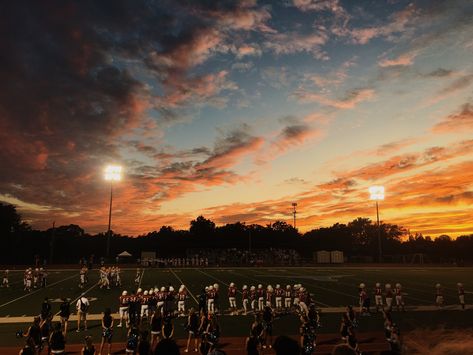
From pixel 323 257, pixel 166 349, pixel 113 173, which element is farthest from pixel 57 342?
pixel 323 257

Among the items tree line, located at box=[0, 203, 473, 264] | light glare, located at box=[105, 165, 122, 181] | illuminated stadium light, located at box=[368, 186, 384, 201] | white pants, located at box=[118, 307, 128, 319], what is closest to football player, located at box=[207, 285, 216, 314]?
white pants, located at box=[118, 307, 128, 319]

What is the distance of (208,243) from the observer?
101 meters

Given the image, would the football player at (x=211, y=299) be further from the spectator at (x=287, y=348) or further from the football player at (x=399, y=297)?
the spectator at (x=287, y=348)

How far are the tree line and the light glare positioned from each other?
32217 millimetres

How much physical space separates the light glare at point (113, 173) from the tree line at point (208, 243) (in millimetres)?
32217

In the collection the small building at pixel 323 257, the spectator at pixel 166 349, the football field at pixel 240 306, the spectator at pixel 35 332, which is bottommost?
the football field at pixel 240 306

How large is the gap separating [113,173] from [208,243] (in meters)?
52.8

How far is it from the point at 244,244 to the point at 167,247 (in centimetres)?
2051

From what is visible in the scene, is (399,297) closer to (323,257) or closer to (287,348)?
(287,348)

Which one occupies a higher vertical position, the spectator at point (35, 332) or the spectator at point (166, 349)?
the spectator at point (166, 349)

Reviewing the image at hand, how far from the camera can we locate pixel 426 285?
39.2 m

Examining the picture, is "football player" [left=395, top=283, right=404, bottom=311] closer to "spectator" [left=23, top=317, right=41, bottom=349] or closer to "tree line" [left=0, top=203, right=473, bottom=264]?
"spectator" [left=23, top=317, right=41, bottom=349]

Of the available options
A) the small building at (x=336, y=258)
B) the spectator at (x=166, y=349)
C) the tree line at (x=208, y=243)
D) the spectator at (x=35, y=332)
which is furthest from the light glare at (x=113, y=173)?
the small building at (x=336, y=258)

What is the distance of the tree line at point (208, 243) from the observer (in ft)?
279
